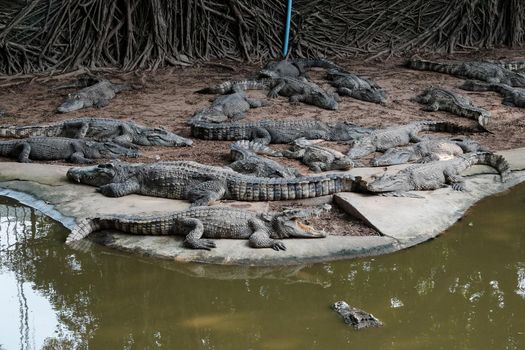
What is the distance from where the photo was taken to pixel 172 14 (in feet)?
37.5

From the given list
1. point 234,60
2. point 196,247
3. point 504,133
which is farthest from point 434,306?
point 234,60

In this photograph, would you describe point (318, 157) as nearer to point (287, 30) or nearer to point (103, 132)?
point (103, 132)

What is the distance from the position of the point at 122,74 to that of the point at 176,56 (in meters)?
1.17

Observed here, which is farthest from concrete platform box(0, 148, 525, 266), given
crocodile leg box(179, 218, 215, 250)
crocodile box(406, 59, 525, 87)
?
crocodile box(406, 59, 525, 87)

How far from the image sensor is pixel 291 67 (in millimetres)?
10656

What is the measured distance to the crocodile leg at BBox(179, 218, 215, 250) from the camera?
443 centimetres

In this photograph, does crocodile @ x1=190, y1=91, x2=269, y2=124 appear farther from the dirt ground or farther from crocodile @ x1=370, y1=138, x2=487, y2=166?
crocodile @ x1=370, y1=138, x2=487, y2=166

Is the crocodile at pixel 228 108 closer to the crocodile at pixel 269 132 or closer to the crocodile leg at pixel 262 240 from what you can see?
the crocodile at pixel 269 132

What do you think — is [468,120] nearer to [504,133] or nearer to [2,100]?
[504,133]

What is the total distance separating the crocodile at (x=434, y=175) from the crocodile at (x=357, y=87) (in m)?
2.82

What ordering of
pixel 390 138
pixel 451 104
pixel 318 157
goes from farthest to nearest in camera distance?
pixel 451 104
pixel 390 138
pixel 318 157

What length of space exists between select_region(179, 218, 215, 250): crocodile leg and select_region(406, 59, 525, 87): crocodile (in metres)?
7.06

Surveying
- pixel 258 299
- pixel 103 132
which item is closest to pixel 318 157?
pixel 103 132

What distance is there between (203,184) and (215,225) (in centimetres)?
76
